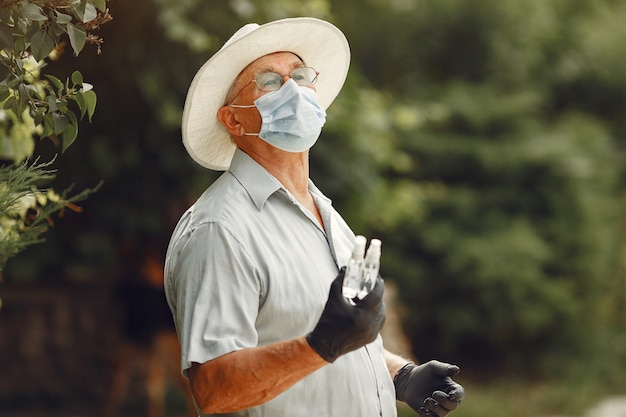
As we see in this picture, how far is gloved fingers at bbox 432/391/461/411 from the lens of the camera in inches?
97.9

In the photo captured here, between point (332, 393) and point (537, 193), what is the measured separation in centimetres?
704

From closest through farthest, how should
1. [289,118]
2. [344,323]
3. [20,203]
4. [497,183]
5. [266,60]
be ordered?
[344,323] → [289,118] → [266,60] → [20,203] → [497,183]

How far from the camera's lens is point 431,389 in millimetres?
2586

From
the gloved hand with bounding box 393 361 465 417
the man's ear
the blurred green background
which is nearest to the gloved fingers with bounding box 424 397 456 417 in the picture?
the gloved hand with bounding box 393 361 465 417

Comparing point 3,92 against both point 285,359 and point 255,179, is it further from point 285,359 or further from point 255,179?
point 285,359

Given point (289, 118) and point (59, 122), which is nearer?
point (289, 118)

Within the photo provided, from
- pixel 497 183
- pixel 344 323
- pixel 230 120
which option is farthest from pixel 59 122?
pixel 497 183

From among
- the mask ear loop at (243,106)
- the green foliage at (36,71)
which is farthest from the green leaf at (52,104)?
the mask ear loop at (243,106)

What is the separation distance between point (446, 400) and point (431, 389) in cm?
10

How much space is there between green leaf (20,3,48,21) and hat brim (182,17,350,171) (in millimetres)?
375

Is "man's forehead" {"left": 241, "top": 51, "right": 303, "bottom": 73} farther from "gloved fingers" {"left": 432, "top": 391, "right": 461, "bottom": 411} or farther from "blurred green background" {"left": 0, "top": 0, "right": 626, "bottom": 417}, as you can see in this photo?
"blurred green background" {"left": 0, "top": 0, "right": 626, "bottom": 417}

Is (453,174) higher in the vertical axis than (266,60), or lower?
higher

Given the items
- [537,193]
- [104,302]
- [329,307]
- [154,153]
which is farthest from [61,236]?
[329,307]

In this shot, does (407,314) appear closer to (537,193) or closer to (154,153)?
(537,193)
